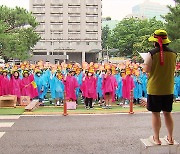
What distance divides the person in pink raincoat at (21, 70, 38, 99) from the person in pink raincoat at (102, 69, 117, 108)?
3.09 meters

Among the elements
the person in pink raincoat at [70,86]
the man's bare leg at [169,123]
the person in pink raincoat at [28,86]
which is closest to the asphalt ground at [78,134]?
the man's bare leg at [169,123]

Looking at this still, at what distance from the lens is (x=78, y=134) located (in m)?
8.41

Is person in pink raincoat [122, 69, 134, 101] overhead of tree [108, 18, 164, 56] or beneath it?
beneath

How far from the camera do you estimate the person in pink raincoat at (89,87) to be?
14.2 metres

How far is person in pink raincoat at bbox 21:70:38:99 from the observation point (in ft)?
50.1

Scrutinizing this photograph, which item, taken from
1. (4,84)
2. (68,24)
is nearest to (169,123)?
(4,84)

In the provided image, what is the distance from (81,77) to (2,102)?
3705 mm

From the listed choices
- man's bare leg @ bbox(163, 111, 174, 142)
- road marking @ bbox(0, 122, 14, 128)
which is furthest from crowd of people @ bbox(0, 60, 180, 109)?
man's bare leg @ bbox(163, 111, 174, 142)

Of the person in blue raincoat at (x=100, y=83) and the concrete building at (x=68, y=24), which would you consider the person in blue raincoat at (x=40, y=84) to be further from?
the concrete building at (x=68, y=24)

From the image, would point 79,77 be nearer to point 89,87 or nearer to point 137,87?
point 89,87

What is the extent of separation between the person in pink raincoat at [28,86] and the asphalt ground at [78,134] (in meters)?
4.05

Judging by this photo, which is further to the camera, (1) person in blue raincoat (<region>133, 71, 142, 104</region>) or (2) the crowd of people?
(1) person in blue raincoat (<region>133, 71, 142, 104</region>)

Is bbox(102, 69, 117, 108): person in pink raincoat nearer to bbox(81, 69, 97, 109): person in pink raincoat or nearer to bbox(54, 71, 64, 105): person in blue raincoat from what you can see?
bbox(81, 69, 97, 109): person in pink raincoat

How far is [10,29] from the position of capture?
1484 inches
